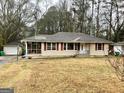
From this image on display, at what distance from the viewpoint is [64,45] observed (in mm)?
41062

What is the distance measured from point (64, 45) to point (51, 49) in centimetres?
217

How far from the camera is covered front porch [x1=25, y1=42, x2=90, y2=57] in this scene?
3966 centimetres

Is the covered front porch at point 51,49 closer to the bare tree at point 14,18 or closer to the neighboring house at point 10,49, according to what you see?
the neighboring house at point 10,49

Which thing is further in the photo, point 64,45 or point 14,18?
point 14,18

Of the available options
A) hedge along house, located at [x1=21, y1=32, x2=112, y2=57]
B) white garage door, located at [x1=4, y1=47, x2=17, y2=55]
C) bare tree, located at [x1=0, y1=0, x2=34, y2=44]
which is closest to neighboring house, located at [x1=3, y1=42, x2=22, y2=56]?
white garage door, located at [x1=4, y1=47, x2=17, y2=55]

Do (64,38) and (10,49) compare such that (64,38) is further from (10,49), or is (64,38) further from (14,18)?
(14,18)

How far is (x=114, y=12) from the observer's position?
5625cm

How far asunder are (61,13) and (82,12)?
5723 mm

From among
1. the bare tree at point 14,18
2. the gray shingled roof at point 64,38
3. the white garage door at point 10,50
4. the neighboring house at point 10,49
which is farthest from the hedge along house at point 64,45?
the bare tree at point 14,18

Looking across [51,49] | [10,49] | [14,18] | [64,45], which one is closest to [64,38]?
[64,45]

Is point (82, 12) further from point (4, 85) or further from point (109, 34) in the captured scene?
point (4, 85)

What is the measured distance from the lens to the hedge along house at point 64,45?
3966 cm

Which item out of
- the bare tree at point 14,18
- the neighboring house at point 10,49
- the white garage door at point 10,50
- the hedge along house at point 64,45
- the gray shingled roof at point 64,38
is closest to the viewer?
the hedge along house at point 64,45

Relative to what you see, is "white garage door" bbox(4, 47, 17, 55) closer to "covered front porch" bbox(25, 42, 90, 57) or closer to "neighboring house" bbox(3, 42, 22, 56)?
"neighboring house" bbox(3, 42, 22, 56)
